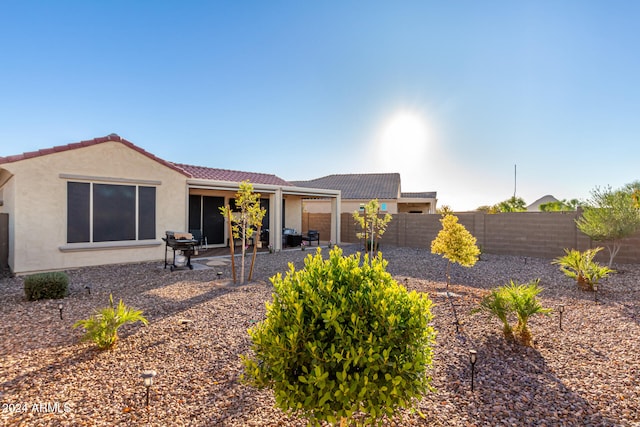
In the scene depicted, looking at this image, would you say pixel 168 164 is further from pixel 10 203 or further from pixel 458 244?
pixel 458 244

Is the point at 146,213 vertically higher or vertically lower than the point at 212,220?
higher

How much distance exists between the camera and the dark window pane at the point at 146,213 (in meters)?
9.93

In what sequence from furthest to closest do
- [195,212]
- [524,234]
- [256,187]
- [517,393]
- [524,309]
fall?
1. [195,212]
2. [524,234]
3. [256,187]
4. [524,309]
5. [517,393]

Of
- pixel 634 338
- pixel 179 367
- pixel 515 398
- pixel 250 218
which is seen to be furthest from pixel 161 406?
pixel 634 338

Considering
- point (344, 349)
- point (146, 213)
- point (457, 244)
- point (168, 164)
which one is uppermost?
point (168, 164)

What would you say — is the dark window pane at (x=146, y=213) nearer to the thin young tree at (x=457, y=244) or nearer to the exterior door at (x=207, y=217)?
the exterior door at (x=207, y=217)

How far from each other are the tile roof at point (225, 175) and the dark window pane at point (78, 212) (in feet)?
13.9

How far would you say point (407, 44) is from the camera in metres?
10.0

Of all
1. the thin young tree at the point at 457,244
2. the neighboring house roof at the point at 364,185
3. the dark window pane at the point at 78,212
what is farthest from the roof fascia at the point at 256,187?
the neighboring house roof at the point at 364,185

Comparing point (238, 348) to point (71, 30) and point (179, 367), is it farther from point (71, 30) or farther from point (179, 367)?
point (71, 30)

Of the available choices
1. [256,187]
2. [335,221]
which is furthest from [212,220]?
[335,221]

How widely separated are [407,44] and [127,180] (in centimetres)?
990

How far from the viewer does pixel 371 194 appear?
86.1ft

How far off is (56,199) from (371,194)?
2125 centimetres
